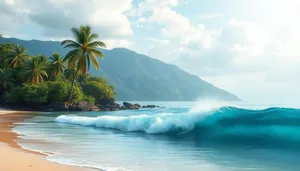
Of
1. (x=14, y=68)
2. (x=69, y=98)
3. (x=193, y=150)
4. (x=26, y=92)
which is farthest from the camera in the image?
(x=14, y=68)

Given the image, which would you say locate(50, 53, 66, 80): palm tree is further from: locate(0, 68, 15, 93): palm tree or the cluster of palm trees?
locate(0, 68, 15, 93): palm tree

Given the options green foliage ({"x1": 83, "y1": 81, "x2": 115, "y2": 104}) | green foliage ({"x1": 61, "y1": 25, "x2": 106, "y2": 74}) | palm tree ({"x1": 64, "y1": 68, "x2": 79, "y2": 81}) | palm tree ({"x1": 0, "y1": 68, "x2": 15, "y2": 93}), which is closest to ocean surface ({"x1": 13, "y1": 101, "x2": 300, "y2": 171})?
green foliage ({"x1": 61, "y1": 25, "x2": 106, "y2": 74})

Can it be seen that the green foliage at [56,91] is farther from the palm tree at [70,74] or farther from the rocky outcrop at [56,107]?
the palm tree at [70,74]

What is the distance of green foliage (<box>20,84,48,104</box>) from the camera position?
4238 cm

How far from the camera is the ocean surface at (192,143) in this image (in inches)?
262

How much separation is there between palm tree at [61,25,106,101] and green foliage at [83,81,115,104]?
16.6 m

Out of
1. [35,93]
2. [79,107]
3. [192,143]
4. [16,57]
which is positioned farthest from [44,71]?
[192,143]

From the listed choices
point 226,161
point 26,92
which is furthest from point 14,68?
point 226,161

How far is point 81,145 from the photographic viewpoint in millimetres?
9141

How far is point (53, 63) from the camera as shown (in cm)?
4888

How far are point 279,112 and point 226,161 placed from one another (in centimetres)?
663

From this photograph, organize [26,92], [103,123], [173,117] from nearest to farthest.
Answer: [173,117] < [103,123] < [26,92]

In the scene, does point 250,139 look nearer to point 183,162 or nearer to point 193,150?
point 193,150

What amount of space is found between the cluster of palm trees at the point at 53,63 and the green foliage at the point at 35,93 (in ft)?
9.22
